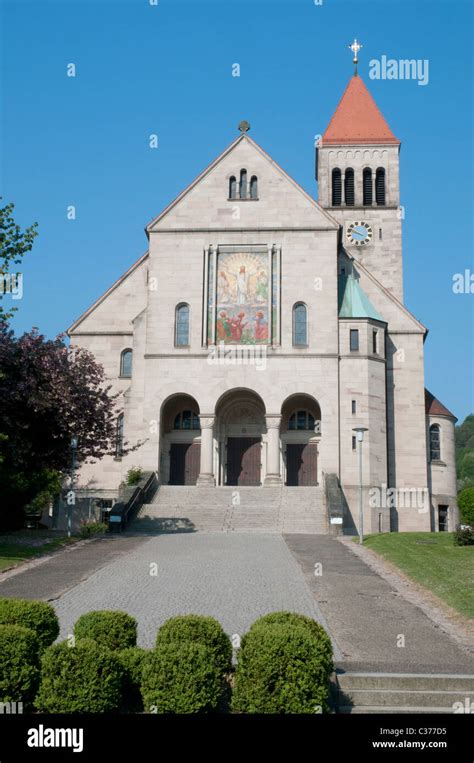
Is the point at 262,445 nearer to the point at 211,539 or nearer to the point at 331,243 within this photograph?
the point at 331,243

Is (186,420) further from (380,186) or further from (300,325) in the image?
(380,186)

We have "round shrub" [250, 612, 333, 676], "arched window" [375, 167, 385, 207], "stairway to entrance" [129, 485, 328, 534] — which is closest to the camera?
"round shrub" [250, 612, 333, 676]

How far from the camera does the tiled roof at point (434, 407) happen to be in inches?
1903

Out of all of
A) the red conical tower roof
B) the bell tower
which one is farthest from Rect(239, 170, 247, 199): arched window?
the red conical tower roof

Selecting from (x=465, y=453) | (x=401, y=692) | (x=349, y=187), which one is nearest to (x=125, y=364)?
(x=349, y=187)

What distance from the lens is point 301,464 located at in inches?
1777

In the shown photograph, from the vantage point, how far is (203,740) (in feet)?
27.6

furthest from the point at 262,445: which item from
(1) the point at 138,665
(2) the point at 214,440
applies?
(1) the point at 138,665

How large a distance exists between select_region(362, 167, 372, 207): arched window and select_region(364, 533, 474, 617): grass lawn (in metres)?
31.4

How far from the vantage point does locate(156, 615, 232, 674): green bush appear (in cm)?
993

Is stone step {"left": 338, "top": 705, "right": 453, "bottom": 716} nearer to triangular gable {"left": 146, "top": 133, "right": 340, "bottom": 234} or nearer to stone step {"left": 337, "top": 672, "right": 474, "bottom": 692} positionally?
stone step {"left": 337, "top": 672, "right": 474, "bottom": 692}

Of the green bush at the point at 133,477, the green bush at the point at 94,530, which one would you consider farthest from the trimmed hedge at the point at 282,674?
the green bush at the point at 133,477

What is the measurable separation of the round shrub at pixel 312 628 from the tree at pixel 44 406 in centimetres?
1730

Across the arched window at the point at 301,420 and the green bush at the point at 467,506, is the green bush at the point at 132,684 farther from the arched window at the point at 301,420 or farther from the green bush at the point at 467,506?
the arched window at the point at 301,420
